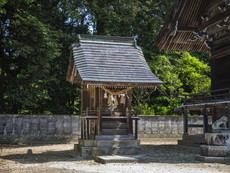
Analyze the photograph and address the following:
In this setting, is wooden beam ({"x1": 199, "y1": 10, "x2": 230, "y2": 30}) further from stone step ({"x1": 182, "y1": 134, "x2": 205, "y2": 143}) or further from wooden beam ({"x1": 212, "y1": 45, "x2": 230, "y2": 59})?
stone step ({"x1": 182, "y1": 134, "x2": 205, "y2": 143})

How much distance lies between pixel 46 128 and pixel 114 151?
8563 mm

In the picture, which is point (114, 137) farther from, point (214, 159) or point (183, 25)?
point (183, 25)

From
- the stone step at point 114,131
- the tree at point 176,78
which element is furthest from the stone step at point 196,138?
the tree at point 176,78

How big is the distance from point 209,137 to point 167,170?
3390mm

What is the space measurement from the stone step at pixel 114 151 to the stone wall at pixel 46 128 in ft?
26.4

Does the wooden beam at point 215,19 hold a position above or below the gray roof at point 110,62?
above

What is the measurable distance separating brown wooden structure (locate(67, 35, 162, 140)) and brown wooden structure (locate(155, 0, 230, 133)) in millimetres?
2736

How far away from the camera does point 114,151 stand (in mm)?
14039

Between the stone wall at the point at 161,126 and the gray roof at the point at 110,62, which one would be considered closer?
the gray roof at the point at 110,62

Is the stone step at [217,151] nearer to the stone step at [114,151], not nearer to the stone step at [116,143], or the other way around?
the stone step at [114,151]

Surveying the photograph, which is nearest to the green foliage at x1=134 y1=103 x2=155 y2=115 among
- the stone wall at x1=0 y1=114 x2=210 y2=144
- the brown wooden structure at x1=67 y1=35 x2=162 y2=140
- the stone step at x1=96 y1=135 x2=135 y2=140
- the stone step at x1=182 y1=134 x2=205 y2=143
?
the stone wall at x1=0 y1=114 x2=210 y2=144

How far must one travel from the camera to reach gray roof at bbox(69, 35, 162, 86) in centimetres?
1387

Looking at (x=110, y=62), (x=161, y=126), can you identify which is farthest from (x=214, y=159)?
(x=161, y=126)

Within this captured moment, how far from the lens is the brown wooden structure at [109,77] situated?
45.8 feet
